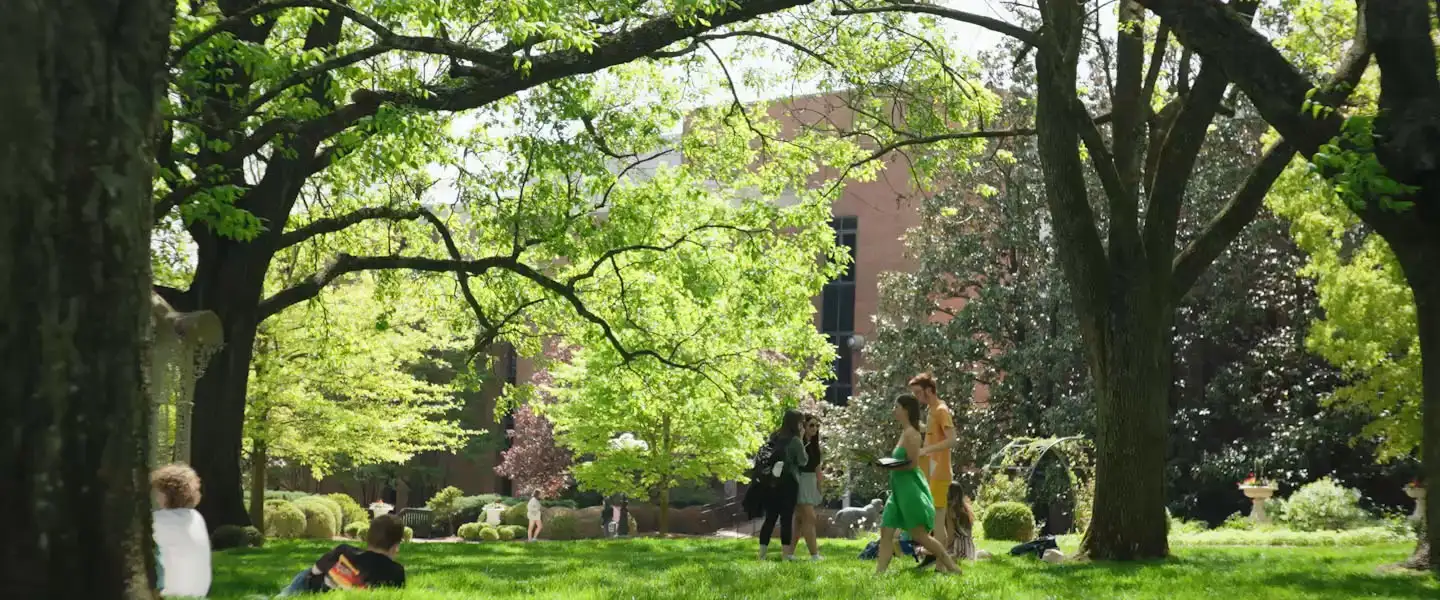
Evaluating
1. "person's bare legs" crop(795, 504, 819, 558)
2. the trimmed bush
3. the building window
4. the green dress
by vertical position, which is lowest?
the trimmed bush

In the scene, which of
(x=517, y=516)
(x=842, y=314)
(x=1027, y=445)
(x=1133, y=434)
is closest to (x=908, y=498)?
(x=1133, y=434)

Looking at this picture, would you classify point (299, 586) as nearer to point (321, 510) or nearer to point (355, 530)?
point (321, 510)

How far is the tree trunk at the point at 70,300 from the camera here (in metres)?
4.38

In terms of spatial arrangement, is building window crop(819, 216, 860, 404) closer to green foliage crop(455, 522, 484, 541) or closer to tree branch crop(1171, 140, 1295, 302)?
green foliage crop(455, 522, 484, 541)

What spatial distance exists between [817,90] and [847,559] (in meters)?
7.27

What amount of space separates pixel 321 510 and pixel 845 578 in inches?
1103

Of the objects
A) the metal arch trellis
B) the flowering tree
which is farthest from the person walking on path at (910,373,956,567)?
the flowering tree

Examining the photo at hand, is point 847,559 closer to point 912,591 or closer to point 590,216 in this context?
point 912,591

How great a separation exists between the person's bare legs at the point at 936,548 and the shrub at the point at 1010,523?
Answer: 11.0 m

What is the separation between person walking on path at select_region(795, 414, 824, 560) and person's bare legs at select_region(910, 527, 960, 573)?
2494mm

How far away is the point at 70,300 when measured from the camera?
4.45 metres

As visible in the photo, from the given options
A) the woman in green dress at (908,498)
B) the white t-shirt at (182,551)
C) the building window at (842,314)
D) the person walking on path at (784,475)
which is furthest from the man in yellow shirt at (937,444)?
the building window at (842,314)

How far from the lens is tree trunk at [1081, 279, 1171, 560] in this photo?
1285 centimetres

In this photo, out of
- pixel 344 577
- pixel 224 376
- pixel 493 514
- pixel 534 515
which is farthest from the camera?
pixel 493 514
